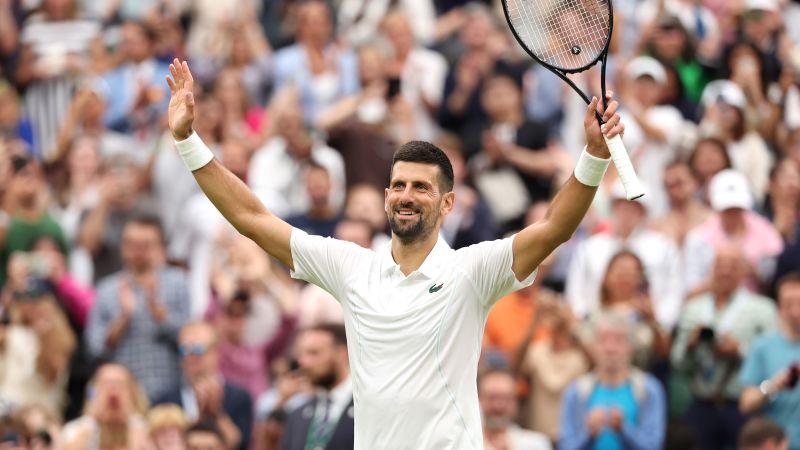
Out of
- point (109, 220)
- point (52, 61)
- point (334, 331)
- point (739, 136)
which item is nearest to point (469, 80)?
point (739, 136)

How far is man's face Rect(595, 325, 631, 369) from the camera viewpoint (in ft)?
41.5

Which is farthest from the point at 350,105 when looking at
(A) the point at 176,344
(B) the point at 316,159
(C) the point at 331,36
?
(A) the point at 176,344

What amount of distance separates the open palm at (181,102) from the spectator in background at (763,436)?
4.99 metres

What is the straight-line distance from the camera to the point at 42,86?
711 inches

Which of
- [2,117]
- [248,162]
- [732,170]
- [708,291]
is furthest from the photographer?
[2,117]

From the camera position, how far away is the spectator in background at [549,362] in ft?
43.8

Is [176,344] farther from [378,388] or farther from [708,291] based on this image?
[378,388]

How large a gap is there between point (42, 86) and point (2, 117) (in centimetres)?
68

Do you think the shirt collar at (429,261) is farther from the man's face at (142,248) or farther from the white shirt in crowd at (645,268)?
the man's face at (142,248)

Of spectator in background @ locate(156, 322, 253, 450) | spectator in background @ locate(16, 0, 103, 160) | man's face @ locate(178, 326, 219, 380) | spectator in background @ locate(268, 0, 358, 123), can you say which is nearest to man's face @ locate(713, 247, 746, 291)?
spectator in background @ locate(156, 322, 253, 450)

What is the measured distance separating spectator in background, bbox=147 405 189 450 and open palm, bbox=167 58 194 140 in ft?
15.3

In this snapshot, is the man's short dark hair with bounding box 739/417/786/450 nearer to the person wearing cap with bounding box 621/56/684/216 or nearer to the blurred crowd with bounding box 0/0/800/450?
the blurred crowd with bounding box 0/0/800/450

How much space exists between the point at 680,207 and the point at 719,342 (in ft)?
7.14

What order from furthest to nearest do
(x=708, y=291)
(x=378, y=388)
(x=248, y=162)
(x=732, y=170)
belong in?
1. (x=248, y=162)
2. (x=732, y=170)
3. (x=708, y=291)
4. (x=378, y=388)
